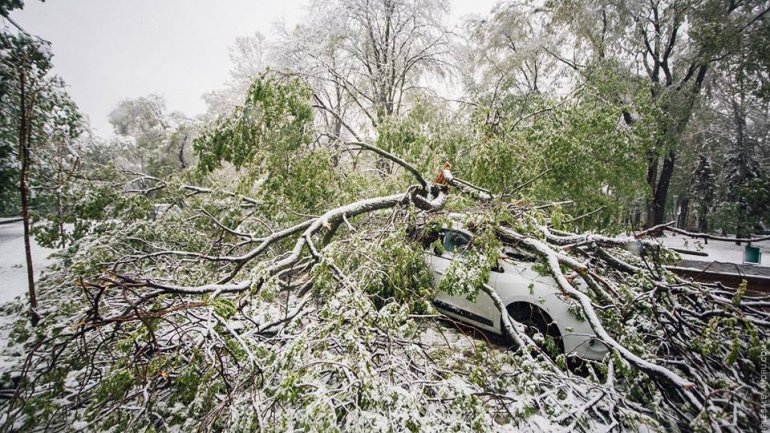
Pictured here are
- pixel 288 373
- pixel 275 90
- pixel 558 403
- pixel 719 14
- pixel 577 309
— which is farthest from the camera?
pixel 719 14

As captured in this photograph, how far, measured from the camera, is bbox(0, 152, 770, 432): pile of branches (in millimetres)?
1808

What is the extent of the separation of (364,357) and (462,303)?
9.55 ft

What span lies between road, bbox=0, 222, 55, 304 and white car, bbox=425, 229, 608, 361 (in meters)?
5.18

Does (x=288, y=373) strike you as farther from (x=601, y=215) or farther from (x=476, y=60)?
(x=476, y=60)

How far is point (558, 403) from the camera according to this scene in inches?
94.3

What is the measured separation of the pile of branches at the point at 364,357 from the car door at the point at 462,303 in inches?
24.8

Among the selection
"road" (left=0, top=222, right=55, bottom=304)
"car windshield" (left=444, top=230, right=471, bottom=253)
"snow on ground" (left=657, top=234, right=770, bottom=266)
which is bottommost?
"road" (left=0, top=222, right=55, bottom=304)

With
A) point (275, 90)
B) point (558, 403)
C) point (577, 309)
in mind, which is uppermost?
point (275, 90)

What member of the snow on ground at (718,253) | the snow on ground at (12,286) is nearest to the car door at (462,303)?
the snow on ground at (718,253)

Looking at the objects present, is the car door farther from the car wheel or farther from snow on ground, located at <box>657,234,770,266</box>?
snow on ground, located at <box>657,234,770,266</box>

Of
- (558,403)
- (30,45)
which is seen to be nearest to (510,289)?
(558,403)

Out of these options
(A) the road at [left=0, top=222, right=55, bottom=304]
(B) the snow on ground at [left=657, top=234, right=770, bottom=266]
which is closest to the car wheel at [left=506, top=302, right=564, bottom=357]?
(B) the snow on ground at [left=657, top=234, right=770, bottom=266]

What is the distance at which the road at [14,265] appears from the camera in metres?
6.00

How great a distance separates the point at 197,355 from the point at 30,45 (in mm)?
6694
